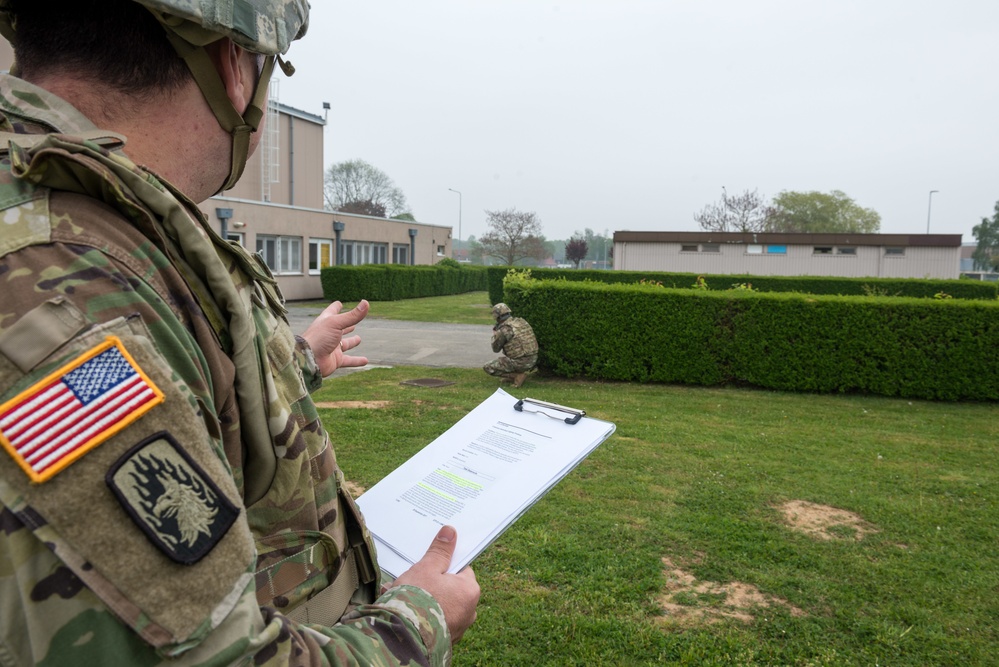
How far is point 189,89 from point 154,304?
1.41 feet

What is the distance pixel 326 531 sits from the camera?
133cm

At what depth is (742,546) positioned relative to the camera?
15.7 ft

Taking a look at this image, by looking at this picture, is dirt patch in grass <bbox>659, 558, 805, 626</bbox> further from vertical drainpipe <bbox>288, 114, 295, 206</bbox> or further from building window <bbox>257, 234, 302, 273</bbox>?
vertical drainpipe <bbox>288, 114, 295, 206</bbox>

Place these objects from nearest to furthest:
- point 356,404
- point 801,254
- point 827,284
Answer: point 356,404 < point 827,284 < point 801,254

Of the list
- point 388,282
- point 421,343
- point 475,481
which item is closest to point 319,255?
point 388,282

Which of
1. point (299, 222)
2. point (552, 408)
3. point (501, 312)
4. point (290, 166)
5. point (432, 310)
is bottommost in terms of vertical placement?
point (432, 310)

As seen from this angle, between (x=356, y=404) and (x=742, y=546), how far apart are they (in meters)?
5.47

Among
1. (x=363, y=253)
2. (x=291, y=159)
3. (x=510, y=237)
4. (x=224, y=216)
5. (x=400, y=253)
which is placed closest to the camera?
(x=224, y=216)

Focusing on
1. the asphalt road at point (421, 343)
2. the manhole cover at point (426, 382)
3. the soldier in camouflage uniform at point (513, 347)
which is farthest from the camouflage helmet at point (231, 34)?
the asphalt road at point (421, 343)

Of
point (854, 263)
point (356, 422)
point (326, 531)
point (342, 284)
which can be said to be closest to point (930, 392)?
point (356, 422)

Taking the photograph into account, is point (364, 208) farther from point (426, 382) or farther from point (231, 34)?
point (231, 34)

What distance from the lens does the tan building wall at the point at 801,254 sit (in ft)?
107

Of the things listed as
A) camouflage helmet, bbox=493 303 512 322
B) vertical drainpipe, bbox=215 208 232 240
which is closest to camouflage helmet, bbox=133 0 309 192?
camouflage helmet, bbox=493 303 512 322

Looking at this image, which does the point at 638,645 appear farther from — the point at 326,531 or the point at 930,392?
the point at 930,392
